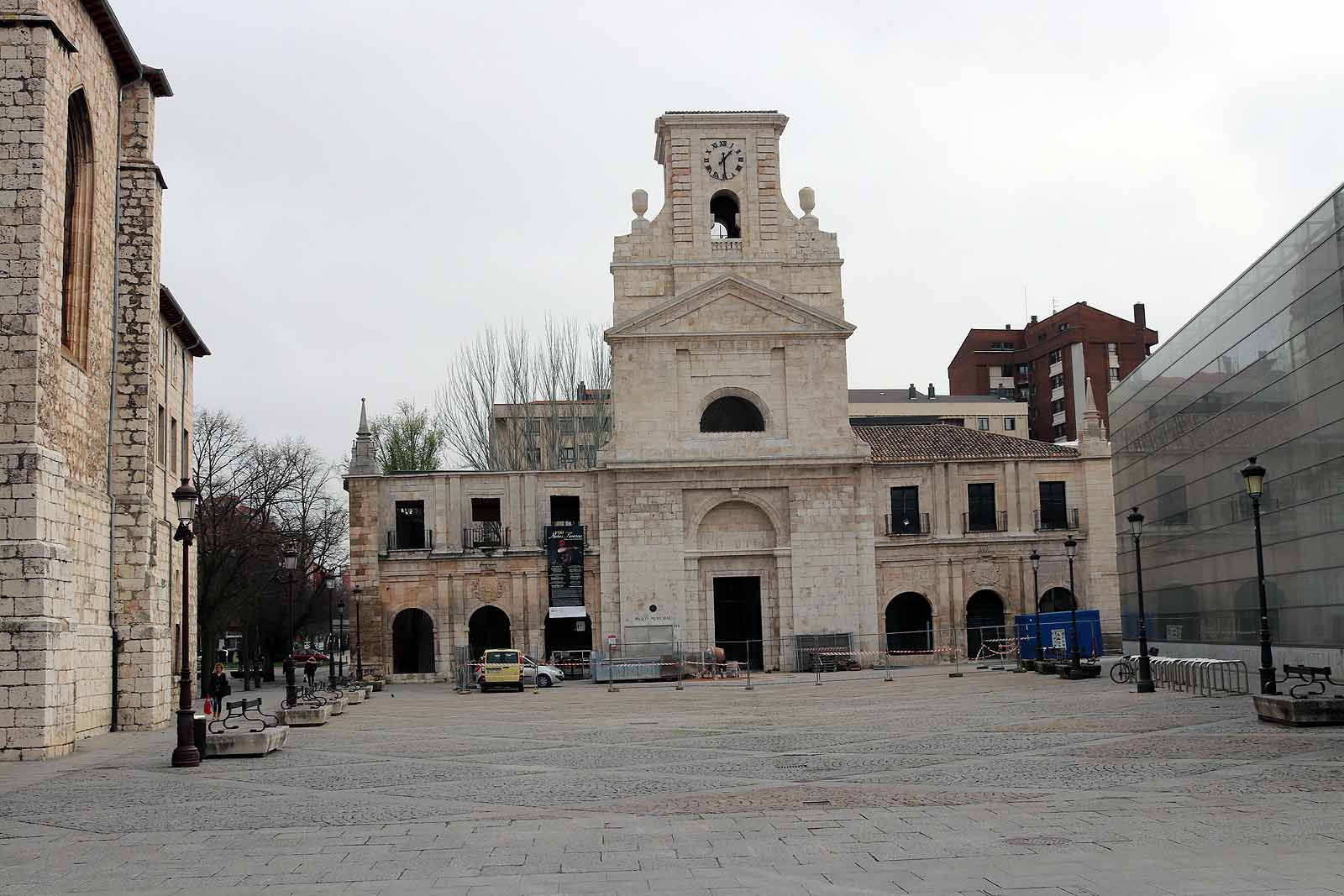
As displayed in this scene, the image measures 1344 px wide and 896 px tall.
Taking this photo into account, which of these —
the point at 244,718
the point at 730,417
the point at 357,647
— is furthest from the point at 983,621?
the point at 244,718

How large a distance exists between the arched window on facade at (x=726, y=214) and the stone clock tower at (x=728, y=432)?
3.16 ft

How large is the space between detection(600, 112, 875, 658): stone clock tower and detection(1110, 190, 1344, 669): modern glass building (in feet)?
37.0

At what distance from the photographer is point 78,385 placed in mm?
24188

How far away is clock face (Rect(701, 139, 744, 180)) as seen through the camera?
172 feet

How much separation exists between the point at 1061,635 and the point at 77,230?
33.6m

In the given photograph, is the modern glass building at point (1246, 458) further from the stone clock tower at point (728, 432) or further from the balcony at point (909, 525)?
the stone clock tower at point (728, 432)

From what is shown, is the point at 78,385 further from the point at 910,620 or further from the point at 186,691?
the point at 910,620

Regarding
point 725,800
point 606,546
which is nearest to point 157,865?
point 725,800

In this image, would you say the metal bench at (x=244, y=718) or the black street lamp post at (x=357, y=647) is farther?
the black street lamp post at (x=357, y=647)

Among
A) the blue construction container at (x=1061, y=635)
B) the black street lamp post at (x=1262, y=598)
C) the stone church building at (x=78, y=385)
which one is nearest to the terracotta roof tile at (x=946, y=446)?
the blue construction container at (x=1061, y=635)

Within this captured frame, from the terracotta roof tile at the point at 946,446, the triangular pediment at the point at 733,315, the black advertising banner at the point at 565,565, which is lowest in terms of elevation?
the black advertising banner at the point at 565,565

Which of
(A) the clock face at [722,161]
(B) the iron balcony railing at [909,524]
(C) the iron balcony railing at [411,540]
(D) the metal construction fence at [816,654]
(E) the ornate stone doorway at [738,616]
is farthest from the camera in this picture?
(B) the iron balcony railing at [909,524]

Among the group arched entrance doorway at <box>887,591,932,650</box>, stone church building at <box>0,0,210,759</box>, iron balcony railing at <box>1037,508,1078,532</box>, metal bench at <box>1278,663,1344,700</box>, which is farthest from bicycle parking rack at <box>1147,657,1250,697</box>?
iron balcony railing at <box>1037,508,1078,532</box>

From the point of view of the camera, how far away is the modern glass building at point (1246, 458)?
28.0 metres
